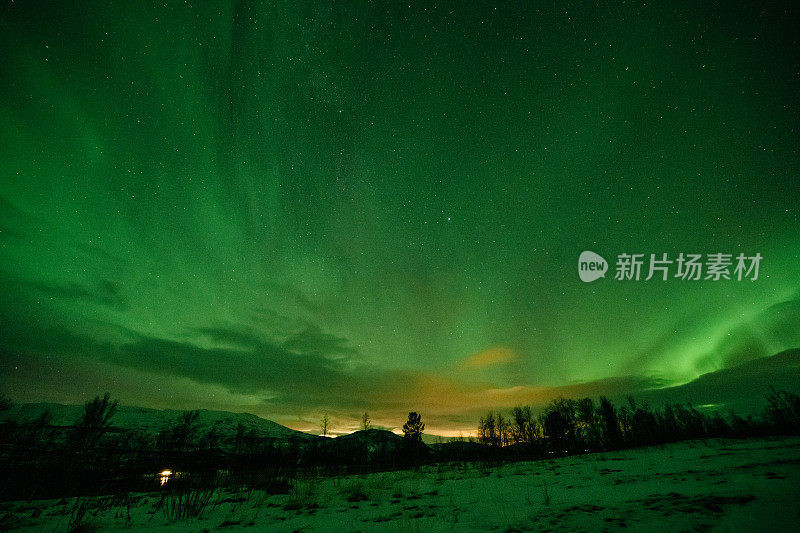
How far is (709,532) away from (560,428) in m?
71.8

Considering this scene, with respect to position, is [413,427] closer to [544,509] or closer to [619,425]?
[619,425]

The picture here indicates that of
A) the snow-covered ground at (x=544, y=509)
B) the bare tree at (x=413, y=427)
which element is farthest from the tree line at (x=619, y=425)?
the snow-covered ground at (x=544, y=509)

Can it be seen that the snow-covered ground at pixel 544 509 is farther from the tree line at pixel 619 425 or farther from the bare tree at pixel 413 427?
the bare tree at pixel 413 427

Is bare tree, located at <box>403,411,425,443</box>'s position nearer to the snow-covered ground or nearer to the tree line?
the tree line

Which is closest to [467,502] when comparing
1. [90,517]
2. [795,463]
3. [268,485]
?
[795,463]

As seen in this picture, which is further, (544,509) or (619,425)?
(619,425)

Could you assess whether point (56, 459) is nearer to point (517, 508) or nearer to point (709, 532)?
point (517, 508)

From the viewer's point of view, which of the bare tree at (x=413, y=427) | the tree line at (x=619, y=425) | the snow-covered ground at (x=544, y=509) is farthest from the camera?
the bare tree at (x=413, y=427)

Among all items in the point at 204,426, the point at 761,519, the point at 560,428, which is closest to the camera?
the point at 761,519

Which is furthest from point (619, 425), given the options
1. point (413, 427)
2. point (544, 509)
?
point (544, 509)

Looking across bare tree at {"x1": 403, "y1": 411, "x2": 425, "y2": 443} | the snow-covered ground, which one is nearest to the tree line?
bare tree at {"x1": 403, "y1": 411, "x2": 425, "y2": 443}

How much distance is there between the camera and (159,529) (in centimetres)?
627

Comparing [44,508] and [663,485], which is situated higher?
[663,485]

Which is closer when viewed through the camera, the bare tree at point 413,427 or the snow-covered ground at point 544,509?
the snow-covered ground at point 544,509
